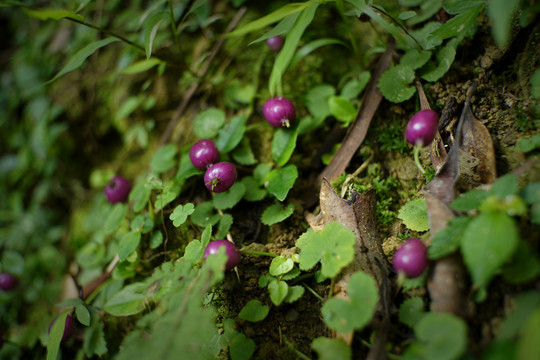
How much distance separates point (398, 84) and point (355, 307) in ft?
4.09

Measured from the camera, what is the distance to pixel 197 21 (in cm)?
280

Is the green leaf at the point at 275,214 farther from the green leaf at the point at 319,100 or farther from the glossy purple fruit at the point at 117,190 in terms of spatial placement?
the glossy purple fruit at the point at 117,190

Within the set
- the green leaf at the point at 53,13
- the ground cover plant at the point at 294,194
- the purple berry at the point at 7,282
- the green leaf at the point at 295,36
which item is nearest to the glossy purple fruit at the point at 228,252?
the ground cover plant at the point at 294,194

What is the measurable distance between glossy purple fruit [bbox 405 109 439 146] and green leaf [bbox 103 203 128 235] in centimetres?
182

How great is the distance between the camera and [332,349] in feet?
4.14

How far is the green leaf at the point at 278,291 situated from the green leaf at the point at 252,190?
541 mm

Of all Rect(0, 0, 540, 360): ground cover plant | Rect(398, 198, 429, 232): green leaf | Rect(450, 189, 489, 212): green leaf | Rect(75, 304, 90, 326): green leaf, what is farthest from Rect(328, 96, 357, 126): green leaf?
Rect(75, 304, 90, 326): green leaf

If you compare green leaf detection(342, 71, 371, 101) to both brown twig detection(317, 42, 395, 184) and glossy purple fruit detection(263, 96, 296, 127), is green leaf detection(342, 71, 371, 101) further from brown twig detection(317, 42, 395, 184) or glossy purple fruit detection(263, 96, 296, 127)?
glossy purple fruit detection(263, 96, 296, 127)

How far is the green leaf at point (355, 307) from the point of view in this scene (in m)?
1.19

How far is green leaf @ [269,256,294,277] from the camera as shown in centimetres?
159

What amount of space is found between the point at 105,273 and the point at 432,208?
2.04m

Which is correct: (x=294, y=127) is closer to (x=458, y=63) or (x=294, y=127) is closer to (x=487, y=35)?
(x=458, y=63)

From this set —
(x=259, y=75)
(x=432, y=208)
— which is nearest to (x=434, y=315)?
(x=432, y=208)

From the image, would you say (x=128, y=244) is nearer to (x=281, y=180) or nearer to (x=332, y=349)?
(x=281, y=180)
